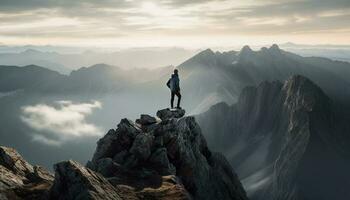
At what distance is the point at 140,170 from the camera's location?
61375mm

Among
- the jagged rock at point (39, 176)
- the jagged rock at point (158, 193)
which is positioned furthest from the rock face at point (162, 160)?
the jagged rock at point (39, 176)

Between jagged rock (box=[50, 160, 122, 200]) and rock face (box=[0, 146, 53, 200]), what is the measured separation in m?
1.98

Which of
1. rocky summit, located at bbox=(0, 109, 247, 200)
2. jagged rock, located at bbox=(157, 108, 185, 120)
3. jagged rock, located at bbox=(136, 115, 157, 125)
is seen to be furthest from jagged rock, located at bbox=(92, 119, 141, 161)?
jagged rock, located at bbox=(157, 108, 185, 120)

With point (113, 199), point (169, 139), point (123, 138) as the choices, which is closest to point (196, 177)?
point (169, 139)

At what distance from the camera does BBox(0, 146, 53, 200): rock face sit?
41.6m

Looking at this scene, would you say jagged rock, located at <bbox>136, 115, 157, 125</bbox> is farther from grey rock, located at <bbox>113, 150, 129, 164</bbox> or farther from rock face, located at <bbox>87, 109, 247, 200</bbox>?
grey rock, located at <bbox>113, 150, 129, 164</bbox>

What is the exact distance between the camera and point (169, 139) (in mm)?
69375

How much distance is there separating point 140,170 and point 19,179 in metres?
18.4

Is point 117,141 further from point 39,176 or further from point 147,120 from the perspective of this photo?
point 39,176

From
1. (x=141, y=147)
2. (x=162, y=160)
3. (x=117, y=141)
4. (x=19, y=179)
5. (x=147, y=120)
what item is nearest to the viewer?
(x=19, y=179)

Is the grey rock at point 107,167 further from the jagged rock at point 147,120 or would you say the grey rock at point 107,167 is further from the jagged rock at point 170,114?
the jagged rock at point 170,114

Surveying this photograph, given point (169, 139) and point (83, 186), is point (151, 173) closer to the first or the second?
point (169, 139)

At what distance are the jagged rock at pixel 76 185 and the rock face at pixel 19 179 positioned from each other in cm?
198

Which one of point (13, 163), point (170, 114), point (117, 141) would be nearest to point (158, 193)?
point (13, 163)
